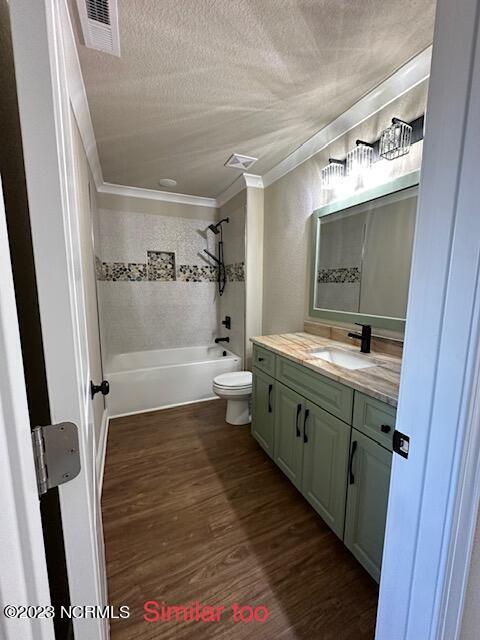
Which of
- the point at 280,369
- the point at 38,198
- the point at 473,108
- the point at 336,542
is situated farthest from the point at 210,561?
the point at 473,108

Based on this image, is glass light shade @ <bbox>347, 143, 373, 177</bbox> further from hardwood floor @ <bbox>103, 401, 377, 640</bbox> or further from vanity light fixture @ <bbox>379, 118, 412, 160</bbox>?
hardwood floor @ <bbox>103, 401, 377, 640</bbox>

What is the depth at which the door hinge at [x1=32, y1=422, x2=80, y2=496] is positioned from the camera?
0.43 meters

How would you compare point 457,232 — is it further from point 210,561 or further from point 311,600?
point 210,561

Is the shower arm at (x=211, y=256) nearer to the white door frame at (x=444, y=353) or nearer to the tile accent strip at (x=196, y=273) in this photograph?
the tile accent strip at (x=196, y=273)

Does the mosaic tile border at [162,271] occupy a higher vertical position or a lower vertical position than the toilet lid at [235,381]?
higher

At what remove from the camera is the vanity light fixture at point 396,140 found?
146 cm

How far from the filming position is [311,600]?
1.20m

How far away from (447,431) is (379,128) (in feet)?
5.82

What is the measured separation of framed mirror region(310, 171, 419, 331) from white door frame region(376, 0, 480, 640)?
1040 mm


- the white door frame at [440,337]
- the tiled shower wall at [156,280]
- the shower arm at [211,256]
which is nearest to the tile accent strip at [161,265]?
the tiled shower wall at [156,280]

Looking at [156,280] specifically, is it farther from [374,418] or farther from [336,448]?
[374,418]

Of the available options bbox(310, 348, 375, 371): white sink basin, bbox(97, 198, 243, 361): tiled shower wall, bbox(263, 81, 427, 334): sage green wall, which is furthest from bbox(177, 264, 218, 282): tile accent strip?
bbox(310, 348, 375, 371): white sink basin

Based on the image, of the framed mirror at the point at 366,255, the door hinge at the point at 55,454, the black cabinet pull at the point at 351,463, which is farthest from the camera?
the framed mirror at the point at 366,255

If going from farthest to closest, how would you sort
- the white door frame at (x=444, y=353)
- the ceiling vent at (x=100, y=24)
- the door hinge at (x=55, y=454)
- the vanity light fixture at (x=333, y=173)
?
the vanity light fixture at (x=333, y=173) < the ceiling vent at (x=100, y=24) < the white door frame at (x=444, y=353) < the door hinge at (x=55, y=454)
